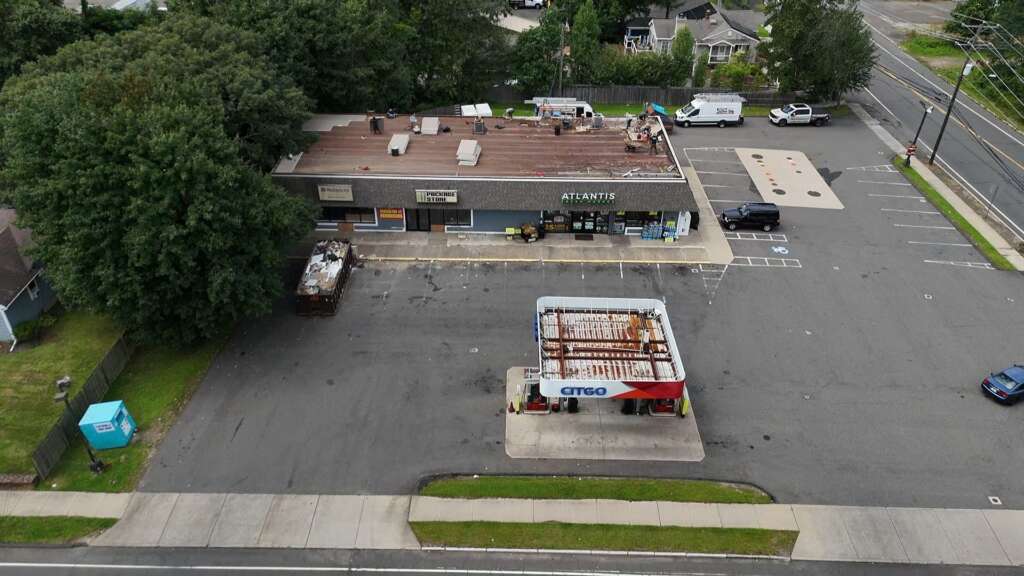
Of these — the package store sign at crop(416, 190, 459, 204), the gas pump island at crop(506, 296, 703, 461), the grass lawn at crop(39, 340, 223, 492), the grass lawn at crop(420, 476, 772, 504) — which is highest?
the package store sign at crop(416, 190, 459, 204)

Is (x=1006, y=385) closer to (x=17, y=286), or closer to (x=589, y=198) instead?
(x=589, y=198)

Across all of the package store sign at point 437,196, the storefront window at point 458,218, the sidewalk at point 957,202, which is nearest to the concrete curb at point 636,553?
the package store sign at point 437,196

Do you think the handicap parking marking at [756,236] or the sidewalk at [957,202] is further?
the handicap parking marking at [756,236]

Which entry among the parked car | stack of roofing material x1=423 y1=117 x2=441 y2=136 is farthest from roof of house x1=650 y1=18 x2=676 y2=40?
the parked car

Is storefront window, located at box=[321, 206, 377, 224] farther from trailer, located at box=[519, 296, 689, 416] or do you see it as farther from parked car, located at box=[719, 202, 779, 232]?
parked car, located at box=[719, 202, 779, 232]

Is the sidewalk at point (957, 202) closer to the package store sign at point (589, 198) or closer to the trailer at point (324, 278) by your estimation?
the package store sign at point (589, 198)

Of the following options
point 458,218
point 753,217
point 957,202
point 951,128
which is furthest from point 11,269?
point 951,128

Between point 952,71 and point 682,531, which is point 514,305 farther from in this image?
point 952,71
